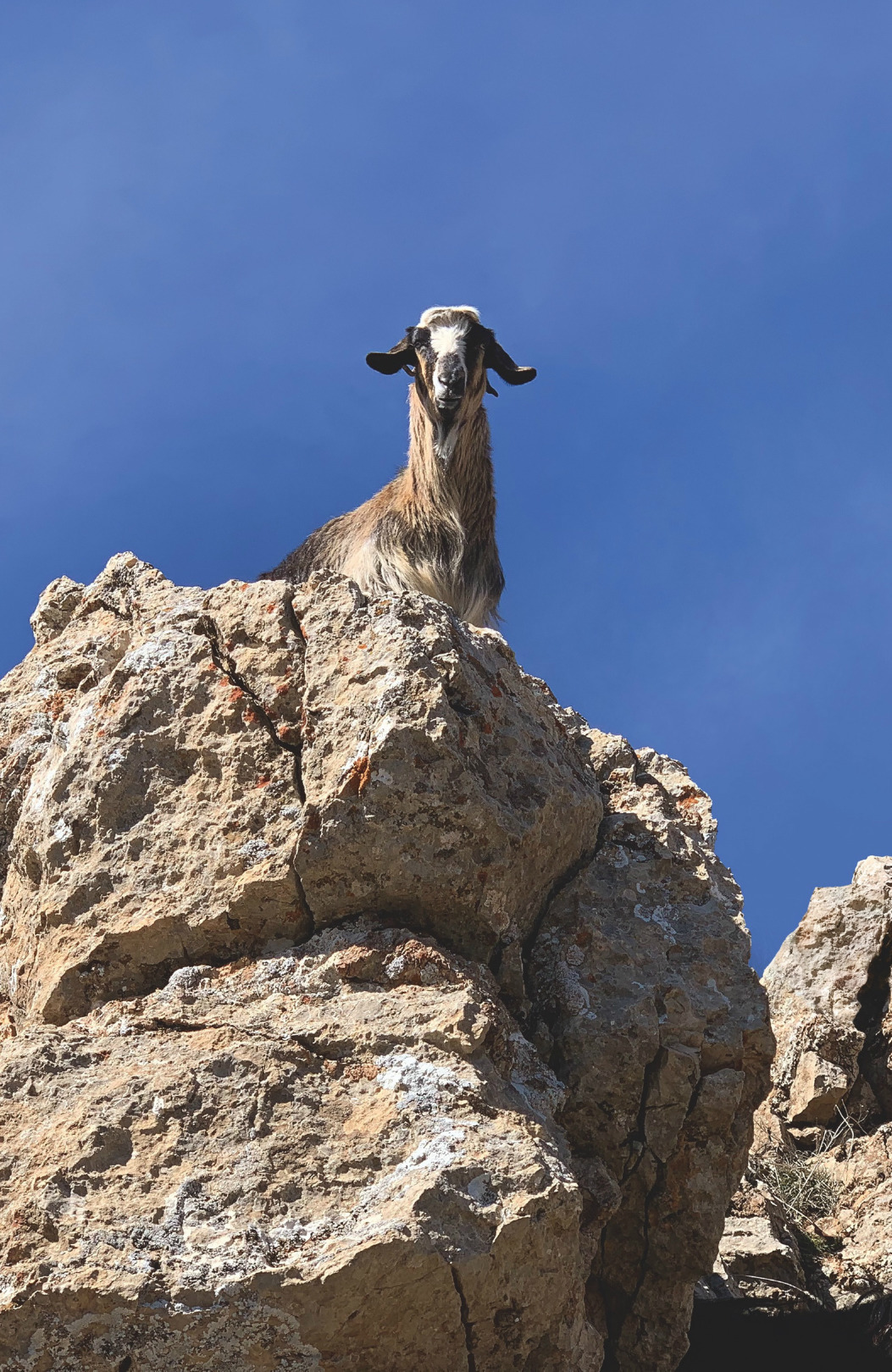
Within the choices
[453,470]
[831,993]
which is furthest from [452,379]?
[831,993]

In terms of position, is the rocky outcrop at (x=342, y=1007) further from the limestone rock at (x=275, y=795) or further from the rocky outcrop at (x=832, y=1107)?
the rocky outcrop at (x=832, y=1107)

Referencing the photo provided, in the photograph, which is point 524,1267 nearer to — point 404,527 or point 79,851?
point 79,851

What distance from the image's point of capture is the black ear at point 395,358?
1018cm

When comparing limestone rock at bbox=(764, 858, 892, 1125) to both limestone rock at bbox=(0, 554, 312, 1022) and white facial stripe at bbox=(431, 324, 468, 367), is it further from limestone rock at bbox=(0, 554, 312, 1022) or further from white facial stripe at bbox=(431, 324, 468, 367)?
white facial stripe at bbox=(431, 324, 468, 367)

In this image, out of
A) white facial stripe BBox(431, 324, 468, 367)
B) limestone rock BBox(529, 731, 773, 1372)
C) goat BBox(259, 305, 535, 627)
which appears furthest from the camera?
white facial stripe BBox(431, 324, 468, 367)

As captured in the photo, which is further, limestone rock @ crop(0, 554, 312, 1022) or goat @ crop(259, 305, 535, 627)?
goat @ crop(259, 305, 535, 627)

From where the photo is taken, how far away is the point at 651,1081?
15.3 feet

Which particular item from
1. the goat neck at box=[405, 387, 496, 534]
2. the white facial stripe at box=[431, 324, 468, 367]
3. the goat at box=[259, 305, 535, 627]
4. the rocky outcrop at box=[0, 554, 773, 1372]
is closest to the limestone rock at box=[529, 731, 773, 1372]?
the rocky outcrop at box=[0, 554, 773, 1372]

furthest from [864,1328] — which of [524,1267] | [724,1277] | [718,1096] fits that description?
[524,1267]

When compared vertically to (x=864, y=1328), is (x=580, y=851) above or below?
above

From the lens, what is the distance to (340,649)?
4.64m

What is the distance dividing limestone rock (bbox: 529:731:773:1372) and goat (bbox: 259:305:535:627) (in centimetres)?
479

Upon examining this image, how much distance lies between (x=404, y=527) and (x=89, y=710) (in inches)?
200

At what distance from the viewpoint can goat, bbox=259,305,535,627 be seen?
9609 mm
